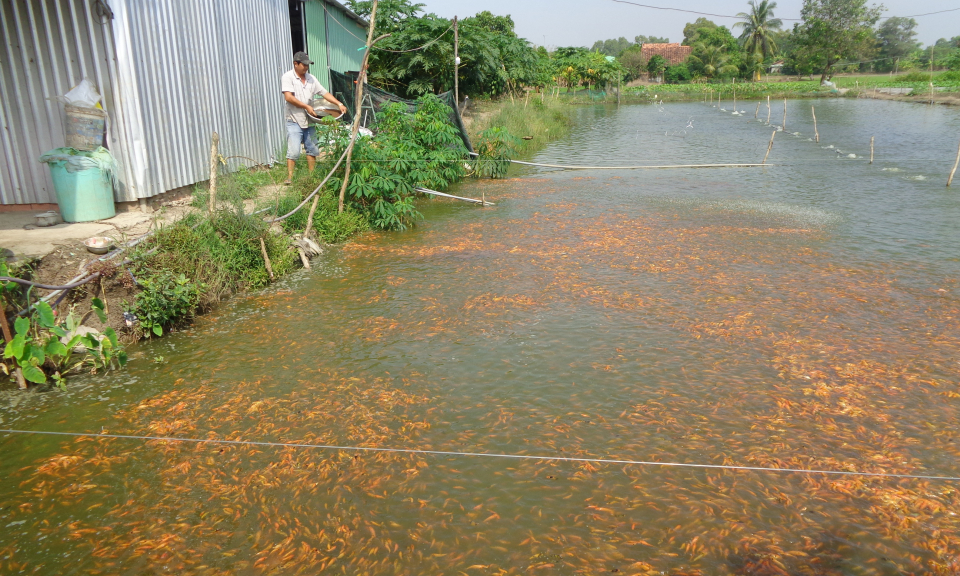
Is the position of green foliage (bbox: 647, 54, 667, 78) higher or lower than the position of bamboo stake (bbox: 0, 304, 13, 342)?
higher

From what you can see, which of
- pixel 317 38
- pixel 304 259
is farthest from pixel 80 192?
pixel 317 38

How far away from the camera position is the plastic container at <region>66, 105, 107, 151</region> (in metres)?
6.43

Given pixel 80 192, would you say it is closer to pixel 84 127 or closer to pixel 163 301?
pixel 84 127

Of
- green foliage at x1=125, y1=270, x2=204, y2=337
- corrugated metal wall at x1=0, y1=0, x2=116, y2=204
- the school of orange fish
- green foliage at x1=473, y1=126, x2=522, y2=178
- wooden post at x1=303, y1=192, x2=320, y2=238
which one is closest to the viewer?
the school of orange fish

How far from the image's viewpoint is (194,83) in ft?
26.9

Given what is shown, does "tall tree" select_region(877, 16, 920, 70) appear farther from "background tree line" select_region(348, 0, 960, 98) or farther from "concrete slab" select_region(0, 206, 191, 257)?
"concrete slab" select_region(0, 206, 191, 257)

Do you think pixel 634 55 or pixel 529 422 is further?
pixel 634 55

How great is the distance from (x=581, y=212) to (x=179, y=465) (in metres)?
8.10

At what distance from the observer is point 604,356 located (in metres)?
5.14

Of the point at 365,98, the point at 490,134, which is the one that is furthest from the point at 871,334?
the point at 365,98

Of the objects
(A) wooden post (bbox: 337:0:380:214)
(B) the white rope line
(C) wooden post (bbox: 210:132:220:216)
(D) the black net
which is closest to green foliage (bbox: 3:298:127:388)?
(B) the white rope line

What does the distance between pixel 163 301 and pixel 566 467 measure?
3787 mm

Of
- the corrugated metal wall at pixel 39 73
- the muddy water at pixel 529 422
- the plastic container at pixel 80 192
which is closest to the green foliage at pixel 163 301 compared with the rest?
the muddy water at pixel 529 422

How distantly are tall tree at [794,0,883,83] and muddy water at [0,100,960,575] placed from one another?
2460 inches
